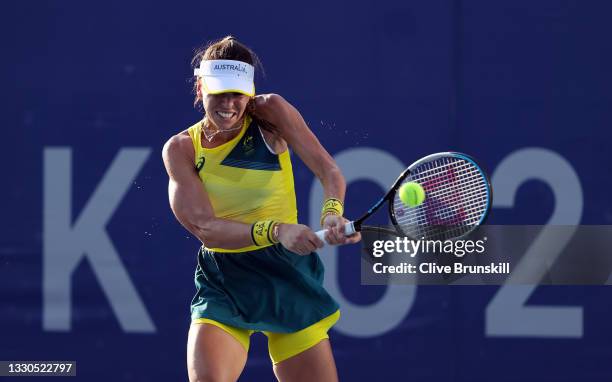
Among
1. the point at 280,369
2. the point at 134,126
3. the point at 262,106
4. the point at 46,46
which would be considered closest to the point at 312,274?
the point at 280,369

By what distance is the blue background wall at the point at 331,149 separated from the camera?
14.8 ft

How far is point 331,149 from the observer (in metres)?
4.68

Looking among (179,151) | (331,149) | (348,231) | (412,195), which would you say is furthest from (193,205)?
(331,149)

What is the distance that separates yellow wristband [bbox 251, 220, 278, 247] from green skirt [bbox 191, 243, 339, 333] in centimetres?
19

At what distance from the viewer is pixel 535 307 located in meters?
4.53

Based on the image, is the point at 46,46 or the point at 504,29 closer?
the point at 504,29

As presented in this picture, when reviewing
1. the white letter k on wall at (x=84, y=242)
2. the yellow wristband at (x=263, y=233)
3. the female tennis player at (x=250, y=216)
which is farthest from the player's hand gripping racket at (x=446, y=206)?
A: the white letter k on wall at (x=84, y=242)

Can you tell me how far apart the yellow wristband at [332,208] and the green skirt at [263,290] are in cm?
24

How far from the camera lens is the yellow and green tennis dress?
340cm

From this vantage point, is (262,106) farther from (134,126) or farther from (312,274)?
(134,126)

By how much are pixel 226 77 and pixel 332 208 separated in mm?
502

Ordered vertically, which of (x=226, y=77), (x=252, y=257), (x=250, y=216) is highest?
(x=226, y=77)

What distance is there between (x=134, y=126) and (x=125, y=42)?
371 mm

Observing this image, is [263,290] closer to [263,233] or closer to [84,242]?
[263,233]
